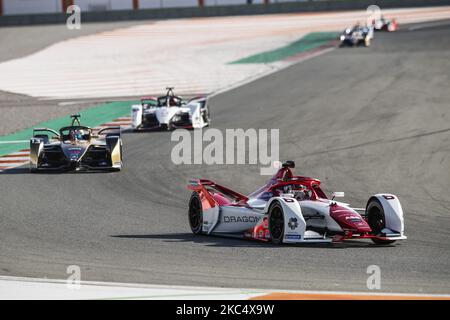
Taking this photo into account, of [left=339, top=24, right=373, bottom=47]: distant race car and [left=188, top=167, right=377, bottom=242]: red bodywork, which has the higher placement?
[left=339, top=24, right=373, bottom=47]: distant race car

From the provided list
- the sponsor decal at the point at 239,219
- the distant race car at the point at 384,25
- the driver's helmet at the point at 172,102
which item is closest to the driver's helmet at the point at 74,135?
the driver's helmet at the point at 172,102

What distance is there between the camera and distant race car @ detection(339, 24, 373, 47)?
150 feet

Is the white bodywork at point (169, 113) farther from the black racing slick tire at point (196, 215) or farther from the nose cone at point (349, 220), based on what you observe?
the nose cone at point (349, 220)

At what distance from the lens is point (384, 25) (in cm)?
5162

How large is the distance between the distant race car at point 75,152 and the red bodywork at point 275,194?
23.3 ft

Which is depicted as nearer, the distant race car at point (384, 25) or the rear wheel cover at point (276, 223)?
the rear wheel cover at point (276, 223)

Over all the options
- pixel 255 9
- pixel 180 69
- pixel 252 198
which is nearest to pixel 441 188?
pixel 252 198

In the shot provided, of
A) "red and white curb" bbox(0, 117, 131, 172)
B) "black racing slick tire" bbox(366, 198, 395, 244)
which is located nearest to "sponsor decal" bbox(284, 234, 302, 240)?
"black racing slick tire" bbox(366, 198, 395, 244)

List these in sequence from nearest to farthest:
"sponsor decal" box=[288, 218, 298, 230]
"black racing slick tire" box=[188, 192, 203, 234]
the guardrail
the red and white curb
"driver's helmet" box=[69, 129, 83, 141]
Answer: "sponsor decal" box=[288, 218, 298, 230], "black racing slick tire" box=[188, 192, 203, 234], "driver's helmet" box=[69, 129, 83, 141], the red and white curb, the guardrail

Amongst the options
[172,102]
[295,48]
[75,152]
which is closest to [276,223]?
[75,152]

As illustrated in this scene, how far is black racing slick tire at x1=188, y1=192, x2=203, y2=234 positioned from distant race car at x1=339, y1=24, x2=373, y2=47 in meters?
31.0

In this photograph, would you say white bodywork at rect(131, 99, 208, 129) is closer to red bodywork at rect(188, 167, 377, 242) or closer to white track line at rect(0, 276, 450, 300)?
red bodywork at rect(188, 167, 377, 242)

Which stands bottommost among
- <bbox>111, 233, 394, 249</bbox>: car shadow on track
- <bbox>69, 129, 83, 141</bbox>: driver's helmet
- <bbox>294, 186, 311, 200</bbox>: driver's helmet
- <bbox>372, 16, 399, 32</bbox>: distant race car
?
<bbox>111, 233, 394, 249</bbox>: car shadow on track

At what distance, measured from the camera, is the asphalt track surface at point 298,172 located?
12.3 m
